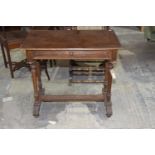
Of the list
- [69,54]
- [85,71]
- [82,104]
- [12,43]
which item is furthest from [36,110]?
[12,43]

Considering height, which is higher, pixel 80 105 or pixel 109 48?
pixel 109 48

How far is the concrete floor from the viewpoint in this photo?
193 cm

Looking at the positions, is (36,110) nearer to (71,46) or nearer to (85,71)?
(71,46)

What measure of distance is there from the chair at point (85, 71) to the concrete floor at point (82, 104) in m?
0.08

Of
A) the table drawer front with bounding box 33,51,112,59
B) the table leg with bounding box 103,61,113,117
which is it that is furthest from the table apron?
the table leg with bounding box 103,61,113,117

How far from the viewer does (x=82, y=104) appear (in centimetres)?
218

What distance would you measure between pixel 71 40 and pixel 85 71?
845 millimetres

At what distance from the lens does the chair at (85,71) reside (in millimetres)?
2553

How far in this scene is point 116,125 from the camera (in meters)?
1.89

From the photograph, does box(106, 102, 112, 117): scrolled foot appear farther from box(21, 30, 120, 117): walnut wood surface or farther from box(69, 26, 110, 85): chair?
box(69, 26, 110, 85): chair

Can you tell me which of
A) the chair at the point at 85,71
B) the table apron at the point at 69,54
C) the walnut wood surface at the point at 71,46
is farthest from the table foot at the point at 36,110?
the chair at the point at 85,71
